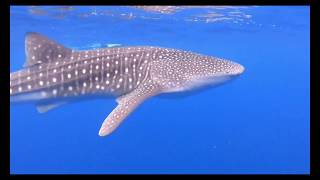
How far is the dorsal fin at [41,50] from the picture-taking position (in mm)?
6668

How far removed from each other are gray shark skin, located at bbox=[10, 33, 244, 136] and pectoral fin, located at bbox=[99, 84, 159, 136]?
6 cm

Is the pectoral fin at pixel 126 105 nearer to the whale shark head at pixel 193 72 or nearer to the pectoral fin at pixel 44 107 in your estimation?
the whale shark head at pixel 193 72

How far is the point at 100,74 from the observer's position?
22.9 ft

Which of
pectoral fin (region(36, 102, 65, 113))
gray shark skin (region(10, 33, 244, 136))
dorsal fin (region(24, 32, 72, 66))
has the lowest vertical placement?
pectoral fin (region(36, 102, 65, 113))

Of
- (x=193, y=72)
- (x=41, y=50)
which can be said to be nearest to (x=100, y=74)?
(x=41, y=50)

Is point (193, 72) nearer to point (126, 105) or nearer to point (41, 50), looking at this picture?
point (126, 105)

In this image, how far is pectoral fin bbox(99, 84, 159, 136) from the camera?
571 centimetres

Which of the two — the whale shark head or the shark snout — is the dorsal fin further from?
the shark snout

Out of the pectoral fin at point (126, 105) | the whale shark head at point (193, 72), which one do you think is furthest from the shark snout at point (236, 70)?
the pectoral fin at point (126, 105)

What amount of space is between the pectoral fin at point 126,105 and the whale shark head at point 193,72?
313mm

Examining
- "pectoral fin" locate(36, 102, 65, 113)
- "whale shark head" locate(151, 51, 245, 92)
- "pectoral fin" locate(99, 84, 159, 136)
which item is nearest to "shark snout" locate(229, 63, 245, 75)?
"whale shark head" locate(151, 51, 245, 92)

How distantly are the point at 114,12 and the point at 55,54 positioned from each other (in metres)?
9.53

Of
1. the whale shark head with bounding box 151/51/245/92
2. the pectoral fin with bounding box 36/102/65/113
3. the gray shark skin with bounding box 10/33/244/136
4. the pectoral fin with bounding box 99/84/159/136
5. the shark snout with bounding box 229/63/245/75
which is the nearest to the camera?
the pectoral fin with bounding box 99/84/159/136

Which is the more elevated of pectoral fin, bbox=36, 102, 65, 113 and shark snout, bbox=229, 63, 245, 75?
shark snout, bbox=229, 63, 245, 75
